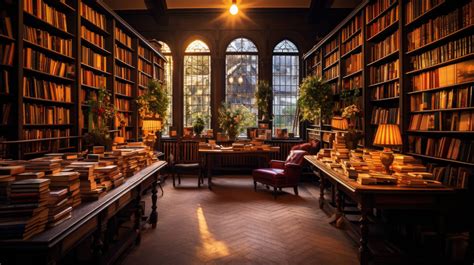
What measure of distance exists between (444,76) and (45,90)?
498 cm

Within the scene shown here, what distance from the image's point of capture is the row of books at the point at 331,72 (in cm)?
713

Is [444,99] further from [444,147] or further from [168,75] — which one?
[168,75]

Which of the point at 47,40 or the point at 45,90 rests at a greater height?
the point at 47,40

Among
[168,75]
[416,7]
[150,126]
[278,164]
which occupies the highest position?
[168,75]

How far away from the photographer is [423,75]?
4047 millimetres

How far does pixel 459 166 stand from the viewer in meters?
3.54

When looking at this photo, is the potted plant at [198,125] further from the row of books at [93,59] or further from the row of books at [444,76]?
the row of books at [444,76]

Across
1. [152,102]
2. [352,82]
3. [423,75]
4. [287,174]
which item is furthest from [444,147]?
[152,102]

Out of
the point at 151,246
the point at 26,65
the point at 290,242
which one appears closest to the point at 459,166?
the point at 290,242

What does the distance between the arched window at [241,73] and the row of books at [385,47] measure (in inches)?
173

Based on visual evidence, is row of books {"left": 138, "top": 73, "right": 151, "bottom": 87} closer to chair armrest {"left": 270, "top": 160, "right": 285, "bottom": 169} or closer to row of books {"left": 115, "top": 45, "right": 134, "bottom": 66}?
row of books {"left": 115, "top": 45, "right": 134, "bottom": 66}

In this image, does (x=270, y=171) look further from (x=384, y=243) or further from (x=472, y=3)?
(x=472, y=3)

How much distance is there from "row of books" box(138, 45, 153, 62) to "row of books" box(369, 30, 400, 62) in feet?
16.9

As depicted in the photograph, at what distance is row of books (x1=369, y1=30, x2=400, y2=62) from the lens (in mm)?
4641
